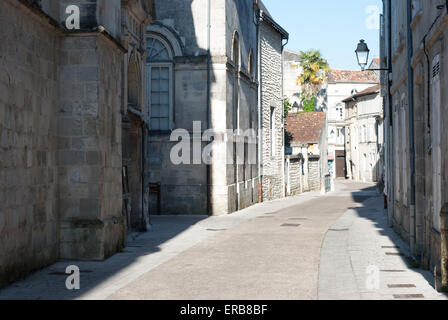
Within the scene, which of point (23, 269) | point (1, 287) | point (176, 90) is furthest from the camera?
point (176, 90)

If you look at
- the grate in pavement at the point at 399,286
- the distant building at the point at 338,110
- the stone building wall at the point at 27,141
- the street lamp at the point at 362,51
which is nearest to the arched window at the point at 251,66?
the street lamp at the point at 362,51

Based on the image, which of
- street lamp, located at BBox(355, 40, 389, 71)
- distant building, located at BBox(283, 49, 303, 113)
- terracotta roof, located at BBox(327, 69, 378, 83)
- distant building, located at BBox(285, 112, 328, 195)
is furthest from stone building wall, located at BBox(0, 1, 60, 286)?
terracotta roof, located at BBox(327, 69, 378, 83)

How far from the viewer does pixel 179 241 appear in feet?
42.4

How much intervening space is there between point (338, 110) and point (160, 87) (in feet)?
148

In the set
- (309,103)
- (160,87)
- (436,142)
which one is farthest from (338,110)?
(436,142)

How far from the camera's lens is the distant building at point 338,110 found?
Answer: 61781 mm

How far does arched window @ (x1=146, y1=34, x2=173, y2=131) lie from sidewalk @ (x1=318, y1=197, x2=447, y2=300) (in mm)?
7484

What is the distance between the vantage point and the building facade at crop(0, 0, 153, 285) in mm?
8438

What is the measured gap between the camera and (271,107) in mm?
30203

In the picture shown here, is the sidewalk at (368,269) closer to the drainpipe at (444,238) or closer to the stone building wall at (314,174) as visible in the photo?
the drainpipe at (444,238)

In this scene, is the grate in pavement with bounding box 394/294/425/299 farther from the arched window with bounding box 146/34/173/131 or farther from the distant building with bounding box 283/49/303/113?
the distant building with bounding box 283/49/303/113
